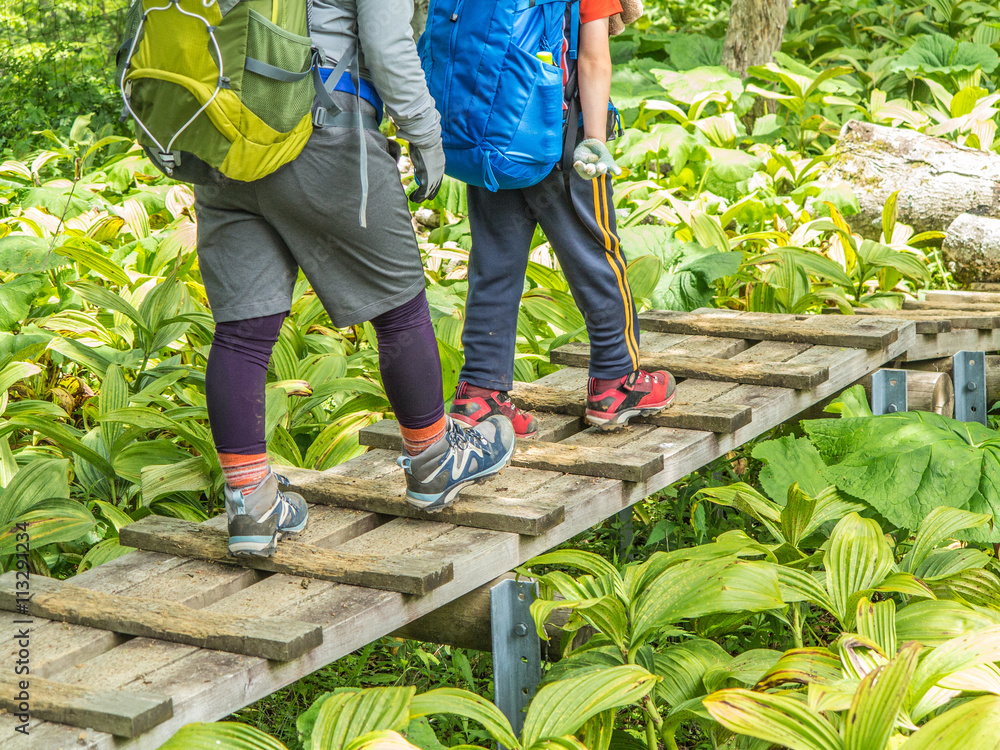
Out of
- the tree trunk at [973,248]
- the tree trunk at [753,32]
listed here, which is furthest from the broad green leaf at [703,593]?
the tree trunk at [753,32]

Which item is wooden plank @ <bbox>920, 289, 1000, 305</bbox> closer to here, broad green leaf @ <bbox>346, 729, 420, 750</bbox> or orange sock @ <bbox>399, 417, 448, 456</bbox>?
orange sock @ <bbox>399, 417, 448, 456</bbox>

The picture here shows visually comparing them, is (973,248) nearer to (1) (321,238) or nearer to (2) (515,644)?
(2) (515,644)

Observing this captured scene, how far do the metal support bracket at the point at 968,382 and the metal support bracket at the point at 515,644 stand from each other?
231 cm

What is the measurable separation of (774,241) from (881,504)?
297 centimetres

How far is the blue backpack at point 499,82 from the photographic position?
7.75ft

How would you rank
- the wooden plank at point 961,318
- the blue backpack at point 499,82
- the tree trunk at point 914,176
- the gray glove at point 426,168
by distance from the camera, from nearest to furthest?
1. the gray glove at point 426,168
2. the blue backpack at point 499,82
3. the wooden plank at point 961,318
4. the tree trunk at point 914,176

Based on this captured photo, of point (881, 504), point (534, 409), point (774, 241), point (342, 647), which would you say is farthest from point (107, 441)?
point (774, 241)

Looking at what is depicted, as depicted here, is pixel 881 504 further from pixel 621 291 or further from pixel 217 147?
pixel 217 147

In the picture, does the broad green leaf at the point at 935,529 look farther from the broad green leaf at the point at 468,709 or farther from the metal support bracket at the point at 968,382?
the metal support bracket at the point at 968,382

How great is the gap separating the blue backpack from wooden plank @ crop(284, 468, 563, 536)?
77cm

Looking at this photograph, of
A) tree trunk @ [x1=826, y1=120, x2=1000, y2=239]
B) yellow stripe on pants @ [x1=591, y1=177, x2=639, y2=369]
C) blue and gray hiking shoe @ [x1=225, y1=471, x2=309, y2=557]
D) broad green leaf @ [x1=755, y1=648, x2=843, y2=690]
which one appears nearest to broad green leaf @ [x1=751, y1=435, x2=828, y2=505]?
yellow stripe on pants @ [x1=591, y1=177, x2=639, y2=369]

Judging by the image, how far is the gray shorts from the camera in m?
1.94

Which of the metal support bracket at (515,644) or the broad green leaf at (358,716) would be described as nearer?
the broad green leaf at (358,716)

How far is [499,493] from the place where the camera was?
240cm
